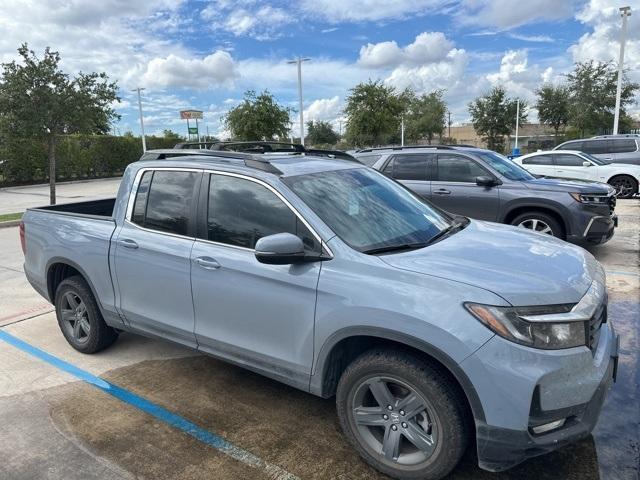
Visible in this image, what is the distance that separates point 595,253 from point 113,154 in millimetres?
30329

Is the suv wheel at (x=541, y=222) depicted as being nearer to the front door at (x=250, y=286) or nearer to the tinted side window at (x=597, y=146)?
the front door at (x=250, y=286)

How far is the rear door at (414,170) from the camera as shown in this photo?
27.6 feet

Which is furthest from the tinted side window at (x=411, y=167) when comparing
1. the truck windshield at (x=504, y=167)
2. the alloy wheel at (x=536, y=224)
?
the alloy wheel at (x=536, y=224)

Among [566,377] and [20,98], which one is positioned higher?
[20,98]

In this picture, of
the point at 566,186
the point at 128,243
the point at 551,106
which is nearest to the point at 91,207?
the point at 128,243

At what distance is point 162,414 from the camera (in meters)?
3.52

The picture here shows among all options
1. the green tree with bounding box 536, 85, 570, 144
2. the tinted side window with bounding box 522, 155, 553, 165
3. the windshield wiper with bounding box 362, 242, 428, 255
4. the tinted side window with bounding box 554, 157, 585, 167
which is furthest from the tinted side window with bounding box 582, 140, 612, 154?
the green tree with bounding box 536, 85, 570, 144

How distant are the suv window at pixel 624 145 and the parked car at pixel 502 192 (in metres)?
9.45

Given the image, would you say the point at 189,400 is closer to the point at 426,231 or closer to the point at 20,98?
the point at 426,231

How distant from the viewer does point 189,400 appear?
3703 mm

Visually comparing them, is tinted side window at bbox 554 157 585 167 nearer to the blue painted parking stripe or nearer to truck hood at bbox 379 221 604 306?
truck hood at bbox 379 221 604 306

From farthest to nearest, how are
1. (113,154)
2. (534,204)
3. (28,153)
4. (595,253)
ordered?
1. (113,154)
2. (28,153)
3. (595,253)
4. (534,204)

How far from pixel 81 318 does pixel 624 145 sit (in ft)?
54.9

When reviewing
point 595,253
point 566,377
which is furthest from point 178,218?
point 595,253
